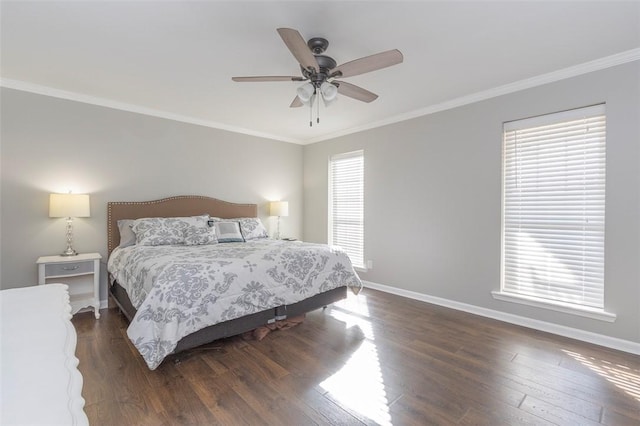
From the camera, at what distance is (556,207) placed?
2.87m

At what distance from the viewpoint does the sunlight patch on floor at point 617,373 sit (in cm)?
197

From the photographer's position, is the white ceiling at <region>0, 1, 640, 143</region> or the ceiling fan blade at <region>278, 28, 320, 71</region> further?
the white ceiling at <region>0, 1, 640, 143</region>

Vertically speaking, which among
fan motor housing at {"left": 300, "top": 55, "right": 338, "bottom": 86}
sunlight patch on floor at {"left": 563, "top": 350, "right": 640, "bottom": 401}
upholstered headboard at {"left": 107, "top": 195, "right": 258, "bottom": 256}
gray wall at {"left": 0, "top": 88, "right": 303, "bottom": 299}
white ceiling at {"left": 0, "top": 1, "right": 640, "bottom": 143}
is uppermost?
white ceiling at {"left": 0, "top": 1, "right": 640, "bottom": 143}

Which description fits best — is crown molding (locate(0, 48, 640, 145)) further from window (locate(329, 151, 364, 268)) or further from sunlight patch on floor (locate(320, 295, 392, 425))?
sunlight patch on floor (locate(320, 295, 392, 425))

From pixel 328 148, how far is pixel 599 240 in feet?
12.2

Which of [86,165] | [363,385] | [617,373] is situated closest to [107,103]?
[86,165]

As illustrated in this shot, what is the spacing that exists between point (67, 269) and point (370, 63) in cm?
364

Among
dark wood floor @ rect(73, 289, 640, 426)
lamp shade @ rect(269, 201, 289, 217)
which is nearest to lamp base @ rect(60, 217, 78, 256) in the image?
dark wood floor @ rect(73, 289, 640, 426)

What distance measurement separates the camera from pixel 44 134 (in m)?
3.24

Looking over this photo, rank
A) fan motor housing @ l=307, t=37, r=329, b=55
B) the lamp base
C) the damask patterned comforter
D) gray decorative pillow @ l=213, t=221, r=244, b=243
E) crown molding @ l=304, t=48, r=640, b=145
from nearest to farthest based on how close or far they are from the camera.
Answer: the damask patterned comforter → fan motor housing @ l=307, t=37, r=329, b=55 → crown molding @ l=304, t=48, r=640, b=145 → the lamp base → gray decorative pillow @ l=213, t=221, r=244, b=243

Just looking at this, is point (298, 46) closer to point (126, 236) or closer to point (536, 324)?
point (126, 236)

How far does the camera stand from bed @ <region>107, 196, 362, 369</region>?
210 cm

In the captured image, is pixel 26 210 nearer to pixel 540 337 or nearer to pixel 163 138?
pixel 163 138

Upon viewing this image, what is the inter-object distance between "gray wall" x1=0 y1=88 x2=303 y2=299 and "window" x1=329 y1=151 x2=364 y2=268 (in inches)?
62.3
